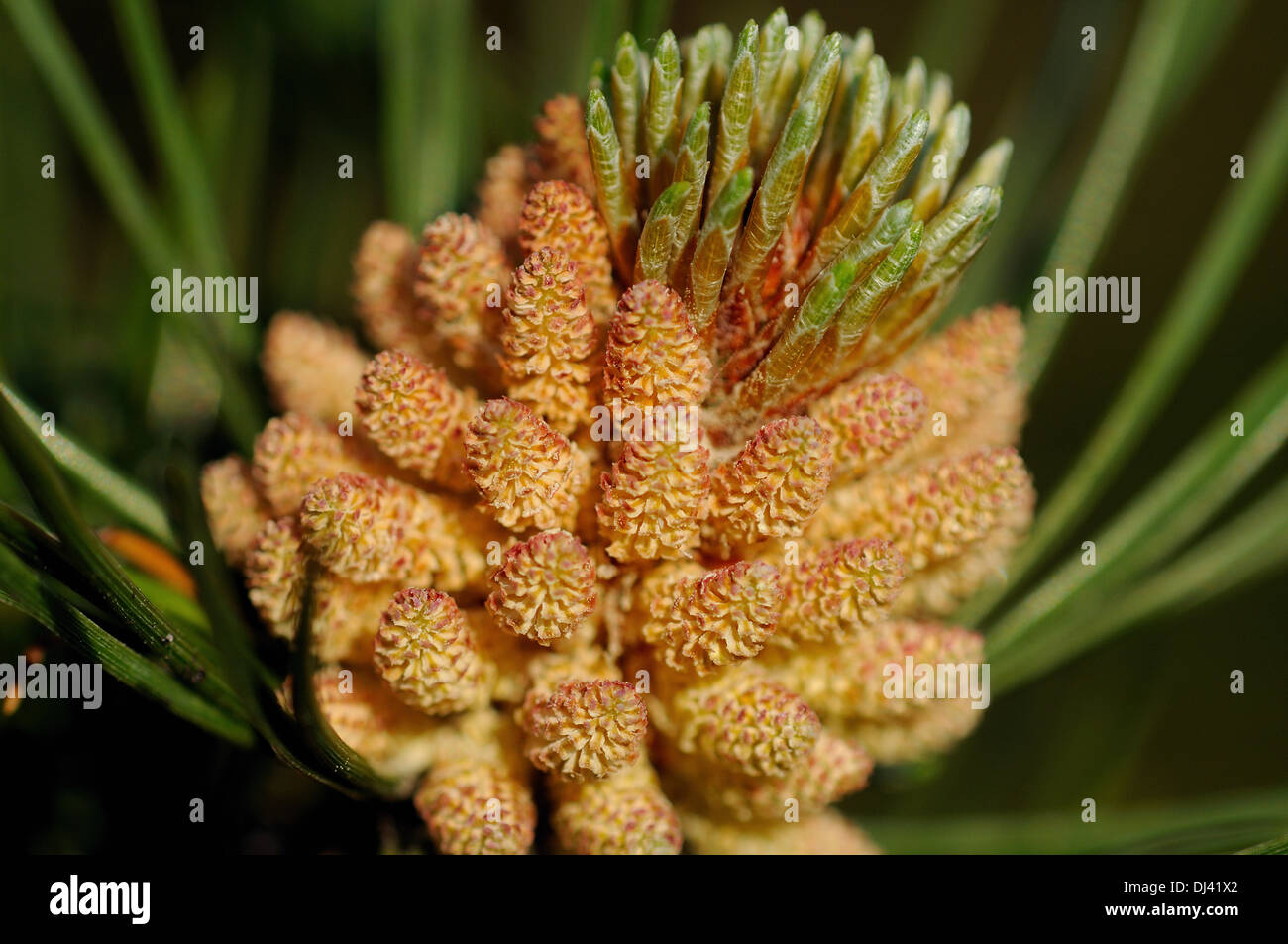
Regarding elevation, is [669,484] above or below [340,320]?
below

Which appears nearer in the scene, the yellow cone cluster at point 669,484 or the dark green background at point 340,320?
the yellow cone cluster at point 669,484

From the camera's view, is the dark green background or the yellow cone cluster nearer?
the yellow cone cluster

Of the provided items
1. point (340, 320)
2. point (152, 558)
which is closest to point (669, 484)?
point (152, 558)

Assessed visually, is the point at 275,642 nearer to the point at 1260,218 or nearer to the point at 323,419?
the point at 323,419

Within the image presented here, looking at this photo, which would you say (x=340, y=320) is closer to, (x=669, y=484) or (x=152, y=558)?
(x=152, y=558)

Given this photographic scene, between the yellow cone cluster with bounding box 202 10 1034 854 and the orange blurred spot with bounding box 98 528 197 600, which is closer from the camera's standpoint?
the yellow cone cluster with bounding box 202 10 1034 854

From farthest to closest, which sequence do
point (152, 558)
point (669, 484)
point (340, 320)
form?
point (340, 320)
point (152, 558)
point (669, 484)

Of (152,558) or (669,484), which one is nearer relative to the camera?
(669,484)
